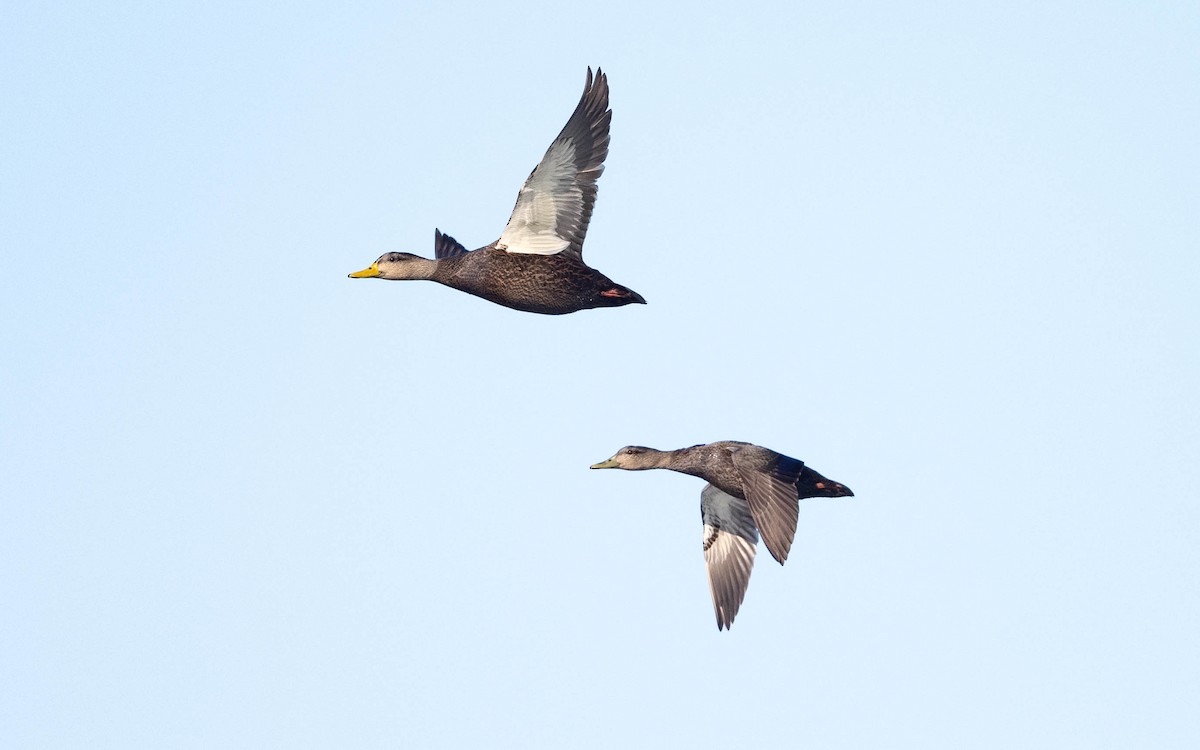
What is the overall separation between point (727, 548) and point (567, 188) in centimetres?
554

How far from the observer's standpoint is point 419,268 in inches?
→ 985

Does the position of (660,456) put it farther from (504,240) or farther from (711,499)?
(504,240)

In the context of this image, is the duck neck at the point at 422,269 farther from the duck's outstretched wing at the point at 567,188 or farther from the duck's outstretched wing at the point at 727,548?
the duck's outstretched wing at the point at 727,548

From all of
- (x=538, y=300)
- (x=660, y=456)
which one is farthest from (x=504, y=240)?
(x=660, y=456)

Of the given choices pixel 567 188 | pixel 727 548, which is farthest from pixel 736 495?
pixel 567 188

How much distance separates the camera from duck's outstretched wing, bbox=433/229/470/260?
28844mm

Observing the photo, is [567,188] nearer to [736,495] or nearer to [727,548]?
[736,495]

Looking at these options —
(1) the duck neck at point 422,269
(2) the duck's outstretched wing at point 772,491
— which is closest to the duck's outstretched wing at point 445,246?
(1) the duck neck at point 422,269

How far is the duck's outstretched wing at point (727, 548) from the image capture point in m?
25.0

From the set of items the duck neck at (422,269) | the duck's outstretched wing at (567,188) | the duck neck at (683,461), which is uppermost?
the duck's outstretched wing at (567,188)

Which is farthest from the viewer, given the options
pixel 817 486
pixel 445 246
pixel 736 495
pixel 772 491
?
pixel 445 246

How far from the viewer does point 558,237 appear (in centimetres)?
2377

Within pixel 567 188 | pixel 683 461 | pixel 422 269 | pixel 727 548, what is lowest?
pixel 727 548

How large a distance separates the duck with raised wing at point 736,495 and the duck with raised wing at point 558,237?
228cm
